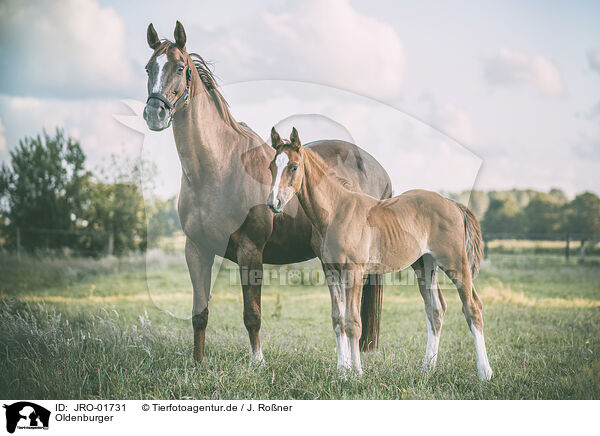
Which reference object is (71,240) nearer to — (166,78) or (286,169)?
(166,78)

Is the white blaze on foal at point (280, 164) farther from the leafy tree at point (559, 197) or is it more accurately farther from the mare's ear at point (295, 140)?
the leafy tree at point (559, 197)

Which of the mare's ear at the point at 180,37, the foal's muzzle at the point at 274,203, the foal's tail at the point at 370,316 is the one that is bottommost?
the foal's tail at the point at 370,316

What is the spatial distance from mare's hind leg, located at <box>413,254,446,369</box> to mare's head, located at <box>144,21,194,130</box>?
2.48 metres

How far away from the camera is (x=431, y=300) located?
13.2ft

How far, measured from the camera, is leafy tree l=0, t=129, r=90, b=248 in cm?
1109

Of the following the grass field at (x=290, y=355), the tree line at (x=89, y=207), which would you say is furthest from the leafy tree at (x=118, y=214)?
the grass field at (x=290, y=355)

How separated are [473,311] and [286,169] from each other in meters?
1.96

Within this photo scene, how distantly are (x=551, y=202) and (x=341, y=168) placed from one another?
28.9 feet

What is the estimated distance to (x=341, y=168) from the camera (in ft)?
14.7

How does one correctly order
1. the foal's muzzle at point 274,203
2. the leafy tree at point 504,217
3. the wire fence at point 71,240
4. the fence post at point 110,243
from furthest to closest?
the fence post at point 110,243 → the leafy tree at point 504,217 → the wire fence at point 71,240 → the foal's muzzle at point 274,203

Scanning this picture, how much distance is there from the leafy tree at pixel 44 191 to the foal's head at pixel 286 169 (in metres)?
9.93

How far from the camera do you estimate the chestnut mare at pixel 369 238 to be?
339cm

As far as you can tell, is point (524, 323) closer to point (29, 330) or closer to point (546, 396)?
point (546, 396)

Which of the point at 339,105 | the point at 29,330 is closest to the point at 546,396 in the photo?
the point at 339,105
